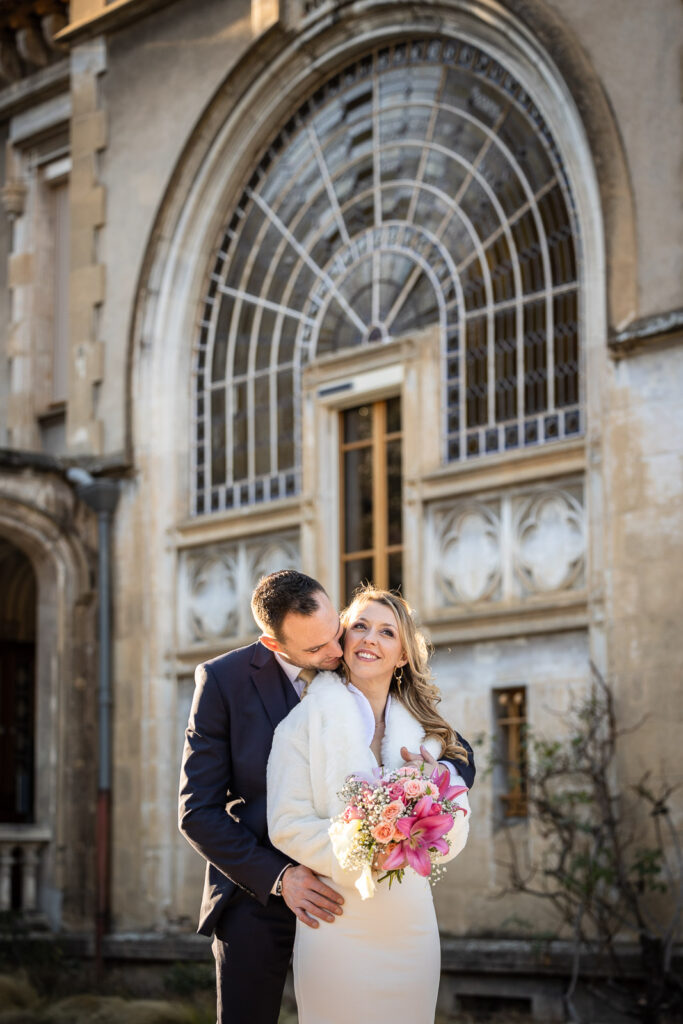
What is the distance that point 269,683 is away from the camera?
5.31 metres

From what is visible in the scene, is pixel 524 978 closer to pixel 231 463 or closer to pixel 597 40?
pixel 231 463

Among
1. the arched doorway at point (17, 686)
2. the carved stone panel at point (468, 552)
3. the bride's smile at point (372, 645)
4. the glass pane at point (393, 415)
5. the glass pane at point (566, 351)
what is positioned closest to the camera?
the bride's smile at point (372, 645)

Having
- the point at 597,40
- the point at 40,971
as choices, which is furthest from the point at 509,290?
the point at 40,971

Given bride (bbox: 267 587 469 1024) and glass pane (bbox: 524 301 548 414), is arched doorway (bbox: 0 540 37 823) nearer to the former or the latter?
glass pane (bbox: 524 301 548 414)

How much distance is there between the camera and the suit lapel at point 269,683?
207 inches

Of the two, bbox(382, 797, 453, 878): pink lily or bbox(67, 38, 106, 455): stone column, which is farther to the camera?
bbox(67, 38, 106, 455): stone column

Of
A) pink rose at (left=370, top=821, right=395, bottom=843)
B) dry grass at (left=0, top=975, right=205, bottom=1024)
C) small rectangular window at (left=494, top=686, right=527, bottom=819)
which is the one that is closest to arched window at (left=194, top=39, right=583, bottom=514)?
small rectangular window at (left=494, top=686, right=527, bottom=819)

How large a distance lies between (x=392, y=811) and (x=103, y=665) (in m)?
10.8

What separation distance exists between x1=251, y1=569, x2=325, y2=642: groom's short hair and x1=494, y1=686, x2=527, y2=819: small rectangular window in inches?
283

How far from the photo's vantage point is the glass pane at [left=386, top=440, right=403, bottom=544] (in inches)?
535

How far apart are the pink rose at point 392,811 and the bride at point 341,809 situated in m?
0.27

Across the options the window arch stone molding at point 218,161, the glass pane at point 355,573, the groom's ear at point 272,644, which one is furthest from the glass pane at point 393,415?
the groom's ear at point 272,644

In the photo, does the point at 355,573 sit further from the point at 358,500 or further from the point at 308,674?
the point at 308,674

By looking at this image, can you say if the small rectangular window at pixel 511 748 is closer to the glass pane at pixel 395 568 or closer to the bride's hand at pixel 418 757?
the glass pane at pixel 395 568
